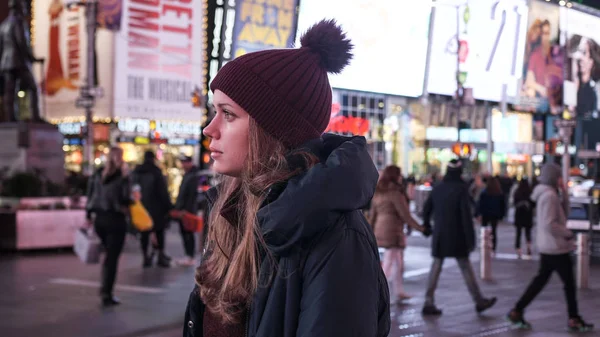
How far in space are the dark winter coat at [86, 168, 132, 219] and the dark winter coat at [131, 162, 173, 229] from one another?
14.5 ft

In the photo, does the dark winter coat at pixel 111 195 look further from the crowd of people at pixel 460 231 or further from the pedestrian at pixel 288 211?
the pedestrian at pixel 288 211

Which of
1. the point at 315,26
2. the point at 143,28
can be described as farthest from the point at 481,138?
the point at 315,26

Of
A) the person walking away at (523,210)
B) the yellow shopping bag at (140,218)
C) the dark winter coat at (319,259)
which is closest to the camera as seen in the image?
the dark winter coat at (319,259)

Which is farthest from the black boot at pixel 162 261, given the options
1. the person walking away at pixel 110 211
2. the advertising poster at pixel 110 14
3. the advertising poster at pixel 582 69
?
the advertising poster at pixel 582 69

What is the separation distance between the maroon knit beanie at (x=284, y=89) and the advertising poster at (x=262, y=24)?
37.2 feet

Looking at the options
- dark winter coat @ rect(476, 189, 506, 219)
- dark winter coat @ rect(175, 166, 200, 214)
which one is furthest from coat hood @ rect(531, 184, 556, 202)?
dark winter coat @ rect(476, 189, 506, 219)

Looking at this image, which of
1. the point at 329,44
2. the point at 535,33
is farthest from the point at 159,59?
the point at 329,44

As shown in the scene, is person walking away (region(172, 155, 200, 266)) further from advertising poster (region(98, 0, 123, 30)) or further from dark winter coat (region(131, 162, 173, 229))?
advertising poster (region(98, 0, 123, 30))

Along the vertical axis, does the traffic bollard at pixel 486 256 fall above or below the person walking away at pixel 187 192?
below

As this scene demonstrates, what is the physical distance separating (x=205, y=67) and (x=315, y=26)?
47823mm

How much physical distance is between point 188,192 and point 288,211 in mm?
13848

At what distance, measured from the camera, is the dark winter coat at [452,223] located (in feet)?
37.3

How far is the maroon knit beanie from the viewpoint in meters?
2.51

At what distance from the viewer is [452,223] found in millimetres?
11453
